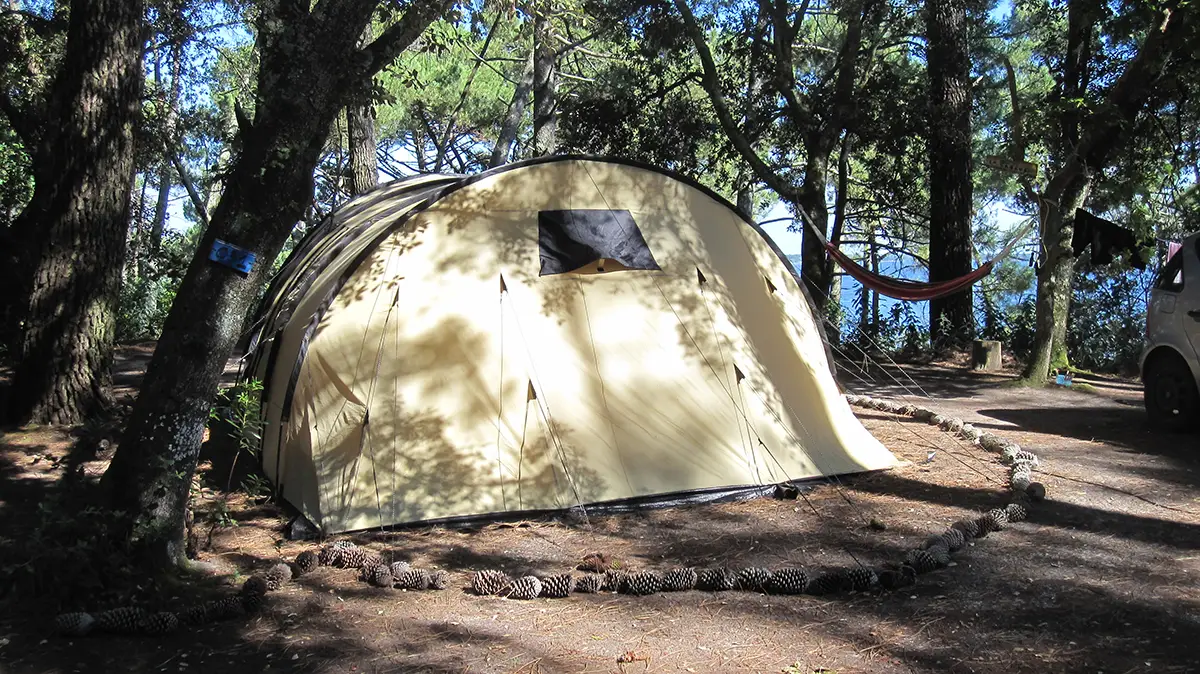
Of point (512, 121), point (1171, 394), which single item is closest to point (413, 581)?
point (1171, 394)

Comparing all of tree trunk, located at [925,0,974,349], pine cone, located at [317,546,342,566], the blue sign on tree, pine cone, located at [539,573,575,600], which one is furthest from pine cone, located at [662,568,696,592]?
tree trunk, located at [925,0,974,349]

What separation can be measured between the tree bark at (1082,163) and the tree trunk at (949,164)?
2.03 metres

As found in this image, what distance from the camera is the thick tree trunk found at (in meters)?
11.4

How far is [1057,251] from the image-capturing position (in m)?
9.66

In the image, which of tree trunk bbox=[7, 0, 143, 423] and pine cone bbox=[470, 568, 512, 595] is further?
tree trunk bbox=[7, 0, 143, 423]

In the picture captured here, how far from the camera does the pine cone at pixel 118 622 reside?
3.56 m

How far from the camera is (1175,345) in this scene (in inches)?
279

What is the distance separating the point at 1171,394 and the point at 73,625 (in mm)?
7708

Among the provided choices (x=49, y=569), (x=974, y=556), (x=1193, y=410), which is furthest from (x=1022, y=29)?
(x=49, y=569)

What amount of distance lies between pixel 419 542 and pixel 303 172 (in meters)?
2.07

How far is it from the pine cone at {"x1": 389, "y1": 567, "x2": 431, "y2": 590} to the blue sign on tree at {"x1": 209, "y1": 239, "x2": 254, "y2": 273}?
158cm

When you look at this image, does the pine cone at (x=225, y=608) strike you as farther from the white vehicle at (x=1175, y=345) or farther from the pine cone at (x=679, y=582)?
the white vehicle at (x=1175, y=345)

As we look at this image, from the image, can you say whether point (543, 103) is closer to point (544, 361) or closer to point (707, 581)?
point (544, 361)

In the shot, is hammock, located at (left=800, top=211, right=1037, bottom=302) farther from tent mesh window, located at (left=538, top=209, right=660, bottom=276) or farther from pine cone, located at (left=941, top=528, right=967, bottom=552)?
pine cone, located at (left=941, top=528, right=967, bottom=552)
